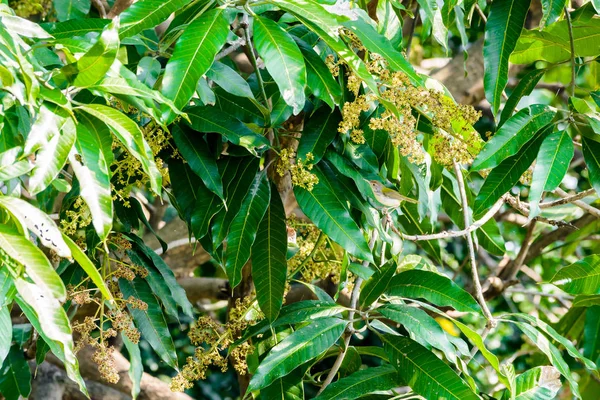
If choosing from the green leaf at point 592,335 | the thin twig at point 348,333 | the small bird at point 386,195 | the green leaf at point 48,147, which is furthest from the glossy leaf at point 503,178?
the green leaf at point 592,335

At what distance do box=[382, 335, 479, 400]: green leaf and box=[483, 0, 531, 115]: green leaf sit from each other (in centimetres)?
39

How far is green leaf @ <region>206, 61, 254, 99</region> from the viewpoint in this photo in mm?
1263

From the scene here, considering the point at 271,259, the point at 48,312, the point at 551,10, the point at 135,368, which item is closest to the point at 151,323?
the point at 135,368

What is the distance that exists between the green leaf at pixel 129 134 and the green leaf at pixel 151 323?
1.55 ft

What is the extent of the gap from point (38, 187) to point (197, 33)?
13.3 inches

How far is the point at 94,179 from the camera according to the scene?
926 millimetres

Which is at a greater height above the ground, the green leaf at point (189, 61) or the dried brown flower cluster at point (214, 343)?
the green leaf at point (189, 61)

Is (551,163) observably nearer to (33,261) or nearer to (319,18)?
(319,18)

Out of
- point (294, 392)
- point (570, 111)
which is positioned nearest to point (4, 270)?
point (294, 392)

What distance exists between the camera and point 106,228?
900 millimetres

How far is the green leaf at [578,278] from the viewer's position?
1.36 m

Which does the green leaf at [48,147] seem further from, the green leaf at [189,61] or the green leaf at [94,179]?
the green leaf at [189,61]

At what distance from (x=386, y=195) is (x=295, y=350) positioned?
29cm

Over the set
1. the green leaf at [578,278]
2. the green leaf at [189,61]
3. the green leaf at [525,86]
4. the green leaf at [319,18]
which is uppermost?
the green leaf at [319,18]
